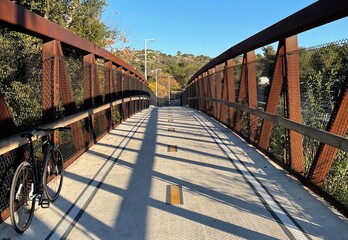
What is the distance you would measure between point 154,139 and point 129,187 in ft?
13.9

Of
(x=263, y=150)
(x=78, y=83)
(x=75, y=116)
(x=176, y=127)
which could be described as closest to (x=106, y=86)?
(x=78, y=83)

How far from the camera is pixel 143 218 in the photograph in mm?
4629

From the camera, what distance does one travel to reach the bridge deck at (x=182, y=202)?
14.0 feet

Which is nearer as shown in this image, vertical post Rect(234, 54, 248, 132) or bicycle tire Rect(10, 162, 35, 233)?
bicycle tire Rect(10, 162, 35, 233)

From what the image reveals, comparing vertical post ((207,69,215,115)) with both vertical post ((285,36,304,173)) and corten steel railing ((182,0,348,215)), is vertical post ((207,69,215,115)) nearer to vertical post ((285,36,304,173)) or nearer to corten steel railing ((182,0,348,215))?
corten steel railing ((182,0,348,215))

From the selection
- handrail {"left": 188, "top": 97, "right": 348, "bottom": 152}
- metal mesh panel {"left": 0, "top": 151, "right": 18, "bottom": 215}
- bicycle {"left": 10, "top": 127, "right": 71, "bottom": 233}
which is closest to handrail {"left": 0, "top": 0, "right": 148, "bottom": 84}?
bicycle {"left": 10, "top": 127, "right": 71, "bottom": 233}

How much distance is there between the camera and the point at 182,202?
5.16m

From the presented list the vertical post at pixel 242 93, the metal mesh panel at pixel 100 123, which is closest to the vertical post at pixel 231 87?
the vertical post at pixel 242 93

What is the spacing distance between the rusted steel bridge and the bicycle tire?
5.9 inches

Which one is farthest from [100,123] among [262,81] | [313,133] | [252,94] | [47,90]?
[313,133]

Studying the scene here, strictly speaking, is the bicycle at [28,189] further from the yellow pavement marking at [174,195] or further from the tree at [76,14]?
the tree at [76,14]

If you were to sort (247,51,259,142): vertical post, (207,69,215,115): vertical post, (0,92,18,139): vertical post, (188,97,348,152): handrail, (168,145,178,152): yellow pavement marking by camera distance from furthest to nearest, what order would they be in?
(207,69,215,115): vertical post → (247,51,259,142): vertical post → (168,145,178,152): yellow pavement marking → (0,92,18,139): vertical post → (188,97,348,152): handrail

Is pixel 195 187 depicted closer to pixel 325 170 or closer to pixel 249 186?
pixel 249 186

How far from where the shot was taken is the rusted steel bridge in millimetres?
4480
